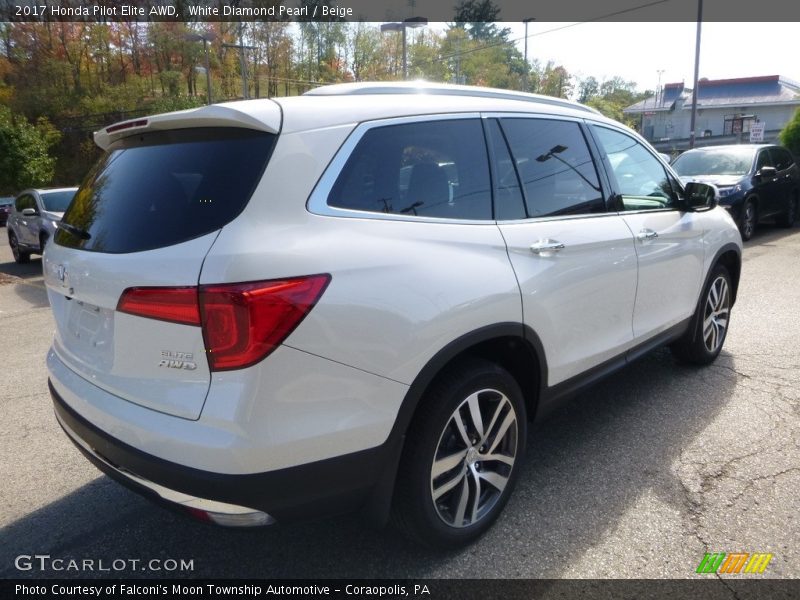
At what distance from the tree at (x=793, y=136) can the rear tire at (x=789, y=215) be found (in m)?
3.33

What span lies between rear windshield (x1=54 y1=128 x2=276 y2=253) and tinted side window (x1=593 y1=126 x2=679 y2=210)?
2.27 meters

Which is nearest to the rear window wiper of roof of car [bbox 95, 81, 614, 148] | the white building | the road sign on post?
roof of car [bbox 95, 81, 614, 148]

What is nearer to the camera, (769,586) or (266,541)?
(769,586)

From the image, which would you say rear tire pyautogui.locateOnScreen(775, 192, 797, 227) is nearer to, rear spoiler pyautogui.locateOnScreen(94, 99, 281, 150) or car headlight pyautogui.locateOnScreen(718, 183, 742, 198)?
car headlight pyautogui.locateOnScreen(718, 183, 742, 198)

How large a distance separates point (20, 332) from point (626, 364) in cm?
633

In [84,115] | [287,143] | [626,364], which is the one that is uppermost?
[84,115]

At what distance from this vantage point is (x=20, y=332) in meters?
6.75

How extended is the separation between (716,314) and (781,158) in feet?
33.5

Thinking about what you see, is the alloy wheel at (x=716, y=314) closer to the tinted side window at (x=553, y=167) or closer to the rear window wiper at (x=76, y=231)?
the tinted side window at (x=553, y=167)

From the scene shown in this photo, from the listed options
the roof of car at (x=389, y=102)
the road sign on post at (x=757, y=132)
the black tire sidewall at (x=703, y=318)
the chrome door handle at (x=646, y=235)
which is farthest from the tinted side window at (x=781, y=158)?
the roof of car at (x=389, y=102)

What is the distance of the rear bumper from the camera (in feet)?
6.30

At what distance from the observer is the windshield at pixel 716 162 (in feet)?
38.7

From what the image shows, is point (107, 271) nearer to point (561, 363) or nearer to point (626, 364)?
point (561, 363)

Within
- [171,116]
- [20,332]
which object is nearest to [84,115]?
[20,332]
